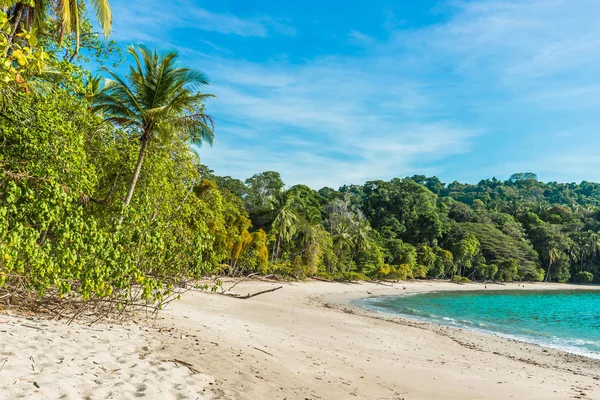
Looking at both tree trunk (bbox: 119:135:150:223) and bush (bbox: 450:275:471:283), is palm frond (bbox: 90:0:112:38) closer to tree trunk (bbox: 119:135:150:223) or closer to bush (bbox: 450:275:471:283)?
tree trunk (bbox: 119:135:150:223)

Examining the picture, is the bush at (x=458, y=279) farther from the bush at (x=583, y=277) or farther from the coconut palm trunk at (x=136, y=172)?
the coconut palm trunk at (x=136, y=172)

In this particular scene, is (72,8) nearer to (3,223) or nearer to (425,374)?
(3,223)

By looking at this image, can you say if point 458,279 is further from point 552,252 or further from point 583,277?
point 583,277

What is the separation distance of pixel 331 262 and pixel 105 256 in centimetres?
3778

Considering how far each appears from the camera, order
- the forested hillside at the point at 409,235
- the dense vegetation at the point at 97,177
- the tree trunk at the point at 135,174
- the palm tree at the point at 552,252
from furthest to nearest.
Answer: the palm tree at the point at 552,252 < the forested hillside at the point at 409,235 < the tree trunk at the point at 135,174 < the dense vegetation at the point at 97,177

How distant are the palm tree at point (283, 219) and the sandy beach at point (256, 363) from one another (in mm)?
25027

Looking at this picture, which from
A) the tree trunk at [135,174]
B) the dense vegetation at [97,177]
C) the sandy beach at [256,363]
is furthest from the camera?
the tree trunk at [135,174]

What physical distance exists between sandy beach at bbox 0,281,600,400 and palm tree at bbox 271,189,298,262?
2503cm

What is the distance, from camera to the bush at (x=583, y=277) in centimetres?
7112

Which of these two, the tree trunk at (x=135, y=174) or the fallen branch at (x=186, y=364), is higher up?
the tree trunk at (x=135, y=174)

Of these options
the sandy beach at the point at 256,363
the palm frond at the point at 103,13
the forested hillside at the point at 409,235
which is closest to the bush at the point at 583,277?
the forested hillside at the point at 409,235

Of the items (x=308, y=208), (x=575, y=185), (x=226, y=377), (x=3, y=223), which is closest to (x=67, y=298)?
(x=3, y=223)

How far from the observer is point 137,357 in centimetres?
600

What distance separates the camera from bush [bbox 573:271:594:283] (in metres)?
71.1
